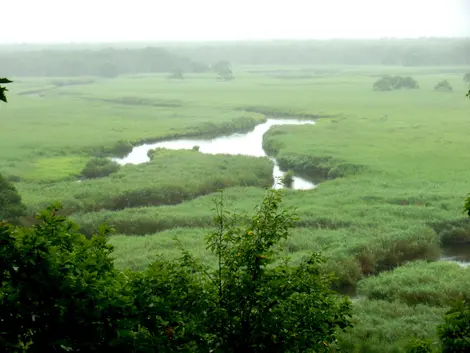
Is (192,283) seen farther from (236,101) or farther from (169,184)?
(236,101)

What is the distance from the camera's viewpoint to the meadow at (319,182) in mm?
23634

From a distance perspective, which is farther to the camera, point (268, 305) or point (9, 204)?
point (9, 204)

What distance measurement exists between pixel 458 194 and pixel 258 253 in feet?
93.5

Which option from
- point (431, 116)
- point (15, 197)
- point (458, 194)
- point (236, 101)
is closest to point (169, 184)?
point (15, 197)

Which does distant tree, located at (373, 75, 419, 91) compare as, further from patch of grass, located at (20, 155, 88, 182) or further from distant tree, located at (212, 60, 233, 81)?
patch of grass, located at (20, 155, 88, 182)

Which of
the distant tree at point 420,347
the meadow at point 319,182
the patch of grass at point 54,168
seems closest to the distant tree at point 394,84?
the meadow at point 319,182

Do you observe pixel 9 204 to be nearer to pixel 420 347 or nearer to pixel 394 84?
pixel 420 347

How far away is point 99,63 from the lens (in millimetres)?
164625

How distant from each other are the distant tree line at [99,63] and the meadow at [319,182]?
74362 millimetres

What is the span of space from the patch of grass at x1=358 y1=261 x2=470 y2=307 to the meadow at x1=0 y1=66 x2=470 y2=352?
72mm

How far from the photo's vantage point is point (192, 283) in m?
10.1

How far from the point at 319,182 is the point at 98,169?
18.6 m

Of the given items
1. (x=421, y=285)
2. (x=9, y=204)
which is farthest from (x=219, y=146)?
(x=421, y=285)

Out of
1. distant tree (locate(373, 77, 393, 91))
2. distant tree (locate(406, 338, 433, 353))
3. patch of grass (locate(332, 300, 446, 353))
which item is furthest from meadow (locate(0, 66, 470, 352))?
distant tree (locate(373, 77, 393, 91))
